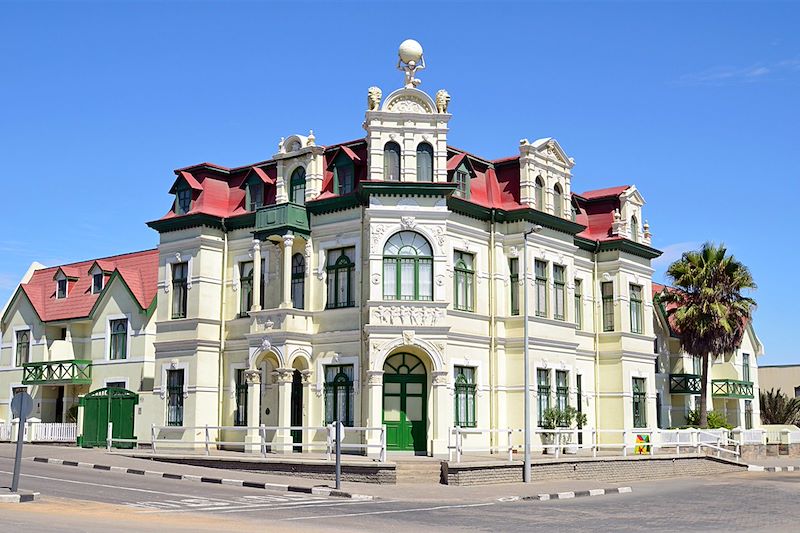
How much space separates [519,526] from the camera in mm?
18859

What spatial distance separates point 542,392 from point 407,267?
25.9 feet

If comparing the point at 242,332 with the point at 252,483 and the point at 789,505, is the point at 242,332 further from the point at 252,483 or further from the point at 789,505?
the point at 789,505

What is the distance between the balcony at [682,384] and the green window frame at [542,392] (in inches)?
556

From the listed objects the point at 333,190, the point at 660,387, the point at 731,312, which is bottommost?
the point at 660,387

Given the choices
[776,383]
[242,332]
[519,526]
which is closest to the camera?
[519,526]

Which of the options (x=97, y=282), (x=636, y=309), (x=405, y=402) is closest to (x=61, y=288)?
(x=97, y=282)

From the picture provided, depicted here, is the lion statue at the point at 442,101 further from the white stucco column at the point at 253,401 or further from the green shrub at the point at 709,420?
the green shrub at the point at 709,420

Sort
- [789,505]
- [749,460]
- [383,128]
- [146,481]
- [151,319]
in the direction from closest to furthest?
1. [789,505]
2. [146,481]
3. [383,128]
4. [151,319]
5. [749,460]

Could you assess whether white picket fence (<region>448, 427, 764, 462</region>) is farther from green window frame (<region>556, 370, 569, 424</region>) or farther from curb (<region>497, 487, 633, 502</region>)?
curb (<region>497, 487, 633, 502</region>)

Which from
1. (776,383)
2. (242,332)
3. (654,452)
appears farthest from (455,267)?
(776,383)

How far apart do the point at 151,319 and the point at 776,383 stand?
49297mm

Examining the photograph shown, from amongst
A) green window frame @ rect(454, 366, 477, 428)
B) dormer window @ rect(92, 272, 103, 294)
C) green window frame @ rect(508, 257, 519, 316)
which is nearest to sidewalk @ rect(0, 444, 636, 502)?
green window frame @ rect(454, 366, 477, 428)

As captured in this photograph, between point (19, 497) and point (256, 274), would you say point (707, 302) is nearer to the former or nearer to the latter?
point (256, 274)

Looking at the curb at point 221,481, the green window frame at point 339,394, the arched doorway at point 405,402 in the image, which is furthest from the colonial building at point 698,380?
the curb at point 221,481
